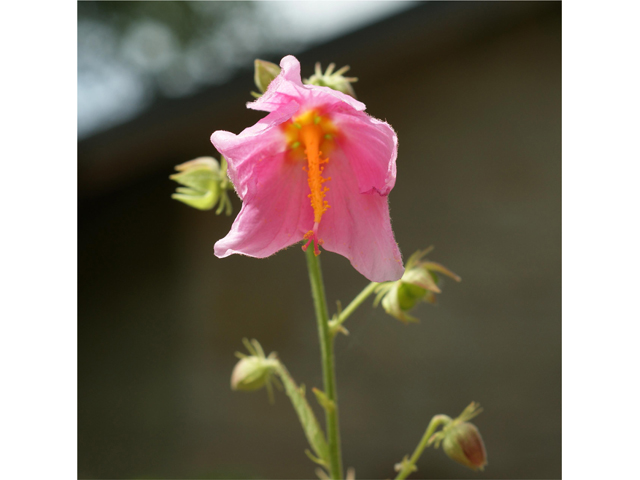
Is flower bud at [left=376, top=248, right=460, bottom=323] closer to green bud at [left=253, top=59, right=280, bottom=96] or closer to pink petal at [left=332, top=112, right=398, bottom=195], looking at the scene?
pink petal at [left=332, top=112, right=398, bottom=195]

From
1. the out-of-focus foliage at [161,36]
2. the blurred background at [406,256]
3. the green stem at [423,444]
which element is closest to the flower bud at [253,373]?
the green stem at [423,444]

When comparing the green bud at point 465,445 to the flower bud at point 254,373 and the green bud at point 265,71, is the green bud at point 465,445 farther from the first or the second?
the green bud at point 265,71

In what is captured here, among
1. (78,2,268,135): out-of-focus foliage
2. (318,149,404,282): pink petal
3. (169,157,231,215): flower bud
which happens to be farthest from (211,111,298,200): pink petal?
(78,2,268,135): out-of-focus foliage

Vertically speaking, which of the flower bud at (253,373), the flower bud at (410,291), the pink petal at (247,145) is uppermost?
the pink petal at (247,145)

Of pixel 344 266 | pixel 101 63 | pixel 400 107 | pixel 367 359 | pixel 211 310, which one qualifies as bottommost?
pixel 367 359

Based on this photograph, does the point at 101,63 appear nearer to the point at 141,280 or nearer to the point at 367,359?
the point at 141,280

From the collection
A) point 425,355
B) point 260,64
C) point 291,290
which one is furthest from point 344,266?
point 260,64

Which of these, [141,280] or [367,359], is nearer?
[367,359]
